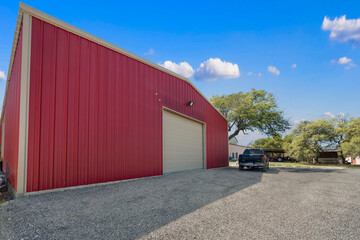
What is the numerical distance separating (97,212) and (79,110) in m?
3.44

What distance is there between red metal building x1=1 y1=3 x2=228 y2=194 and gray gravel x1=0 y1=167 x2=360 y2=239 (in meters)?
0.96

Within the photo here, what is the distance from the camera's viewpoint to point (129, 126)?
26.2 feet

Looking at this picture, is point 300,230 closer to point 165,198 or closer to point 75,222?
point 165,198

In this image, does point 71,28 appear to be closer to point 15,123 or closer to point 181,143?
point 15,123

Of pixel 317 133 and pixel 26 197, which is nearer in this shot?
pixel 26 197

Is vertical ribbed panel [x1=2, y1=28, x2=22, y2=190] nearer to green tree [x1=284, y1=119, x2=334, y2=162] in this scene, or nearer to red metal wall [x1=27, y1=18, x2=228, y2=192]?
red metal wall [x1=27, y1=18, x2=228, y2=192]

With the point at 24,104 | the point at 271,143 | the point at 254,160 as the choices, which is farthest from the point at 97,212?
the point at 271,143

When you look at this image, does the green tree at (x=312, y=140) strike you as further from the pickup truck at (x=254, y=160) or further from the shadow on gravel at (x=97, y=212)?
the shadow on gravel at (x=97, y=212)

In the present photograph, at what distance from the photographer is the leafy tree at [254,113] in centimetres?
2791

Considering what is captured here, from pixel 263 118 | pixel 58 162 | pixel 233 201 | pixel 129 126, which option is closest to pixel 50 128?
pixel 58 162

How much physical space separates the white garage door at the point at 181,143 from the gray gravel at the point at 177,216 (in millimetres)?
4810

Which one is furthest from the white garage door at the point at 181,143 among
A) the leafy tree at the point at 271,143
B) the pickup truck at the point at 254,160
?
the leafy tree at the point at 271,143

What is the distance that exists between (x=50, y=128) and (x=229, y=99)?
26.8 m

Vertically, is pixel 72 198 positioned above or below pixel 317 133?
below
